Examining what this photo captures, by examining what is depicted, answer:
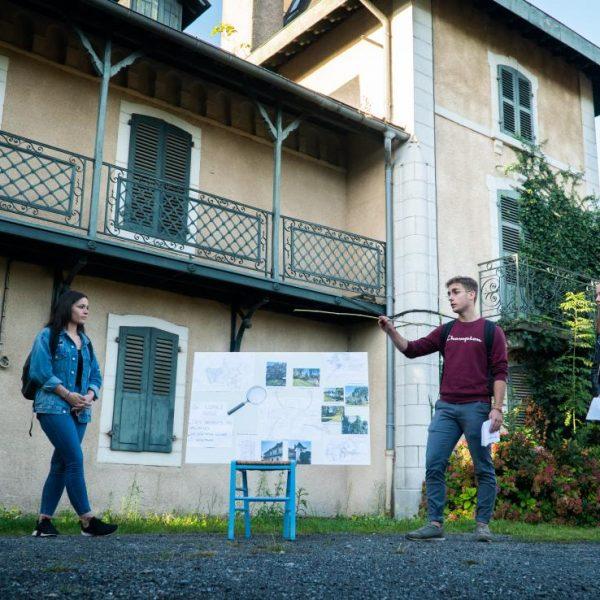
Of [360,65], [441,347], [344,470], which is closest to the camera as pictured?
[441,347]

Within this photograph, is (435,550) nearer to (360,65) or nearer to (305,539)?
(305,539)

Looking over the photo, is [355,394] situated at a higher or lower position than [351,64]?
lower

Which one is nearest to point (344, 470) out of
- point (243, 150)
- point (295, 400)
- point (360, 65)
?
point (243, 150)

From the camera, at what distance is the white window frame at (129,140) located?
10219 millimetres

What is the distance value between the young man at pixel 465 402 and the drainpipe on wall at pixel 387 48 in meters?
6.78

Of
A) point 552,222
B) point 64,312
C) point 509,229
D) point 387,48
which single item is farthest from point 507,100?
point 64,312

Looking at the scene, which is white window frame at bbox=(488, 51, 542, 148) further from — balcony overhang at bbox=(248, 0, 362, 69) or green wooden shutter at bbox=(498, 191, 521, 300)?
balcony overhang at bbox=(248, 0, 362, 69)

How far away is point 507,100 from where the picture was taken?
45.1 ft

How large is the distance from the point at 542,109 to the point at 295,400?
9763 millimetres

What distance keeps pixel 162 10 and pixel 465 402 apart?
9.06 m

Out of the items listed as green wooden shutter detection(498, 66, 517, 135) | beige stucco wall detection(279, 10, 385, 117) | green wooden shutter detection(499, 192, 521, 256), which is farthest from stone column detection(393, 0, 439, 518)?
green wooden shutter detection(498, 66, 517, 135)

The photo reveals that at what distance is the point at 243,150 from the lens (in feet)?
39.0

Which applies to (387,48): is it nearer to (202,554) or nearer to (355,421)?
(355,421)

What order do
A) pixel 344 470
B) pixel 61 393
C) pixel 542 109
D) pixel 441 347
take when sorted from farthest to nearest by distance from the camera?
pixel 542 109
pixel 344 470
pixel 441 347
pixel 61 393
